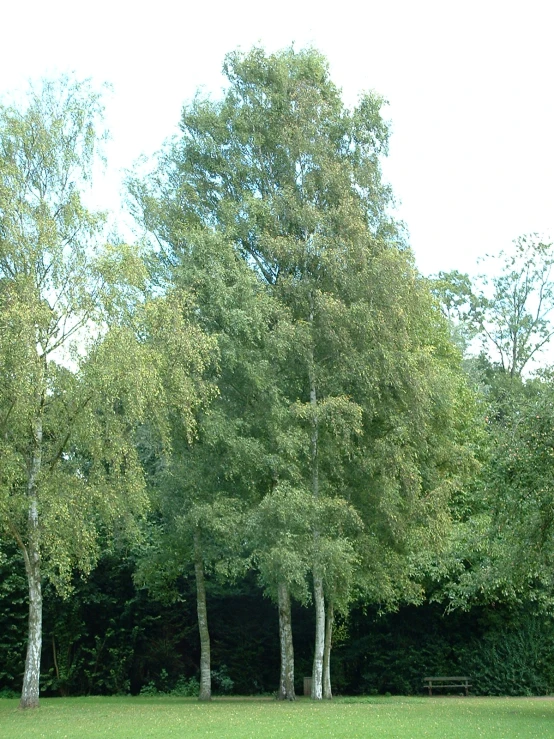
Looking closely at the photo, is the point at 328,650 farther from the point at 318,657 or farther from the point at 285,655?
the point at 285,655

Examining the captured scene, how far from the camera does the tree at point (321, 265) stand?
911 inches

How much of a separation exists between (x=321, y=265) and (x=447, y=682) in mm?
12915

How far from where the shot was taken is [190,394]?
20.9m

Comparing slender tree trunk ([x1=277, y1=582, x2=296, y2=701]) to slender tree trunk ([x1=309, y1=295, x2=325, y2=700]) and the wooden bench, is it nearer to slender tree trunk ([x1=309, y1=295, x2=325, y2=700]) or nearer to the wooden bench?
slender tree trunk ([x1=309, y1=295, x2=325, y2=700])

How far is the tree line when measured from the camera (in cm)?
1977

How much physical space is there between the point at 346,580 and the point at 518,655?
6.33 m

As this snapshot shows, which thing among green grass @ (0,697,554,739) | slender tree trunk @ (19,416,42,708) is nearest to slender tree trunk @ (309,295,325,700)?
green grass @ (0,697,554,739)

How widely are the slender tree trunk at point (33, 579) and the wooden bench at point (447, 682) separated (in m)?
11.5

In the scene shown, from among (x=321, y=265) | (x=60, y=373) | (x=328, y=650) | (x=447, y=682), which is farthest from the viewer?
(x=447, y=682)

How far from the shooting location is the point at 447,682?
2597cm

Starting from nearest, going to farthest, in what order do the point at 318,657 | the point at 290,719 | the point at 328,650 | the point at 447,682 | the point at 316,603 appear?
the point at 290,719, the point at 318,657, the point at 316,603, the point at 328,650, the point at 447,682

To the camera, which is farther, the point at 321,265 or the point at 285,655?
the point at 321,265

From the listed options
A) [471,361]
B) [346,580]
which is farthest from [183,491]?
[471,361]

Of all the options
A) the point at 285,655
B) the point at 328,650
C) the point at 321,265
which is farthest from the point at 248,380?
the point at 328,650
